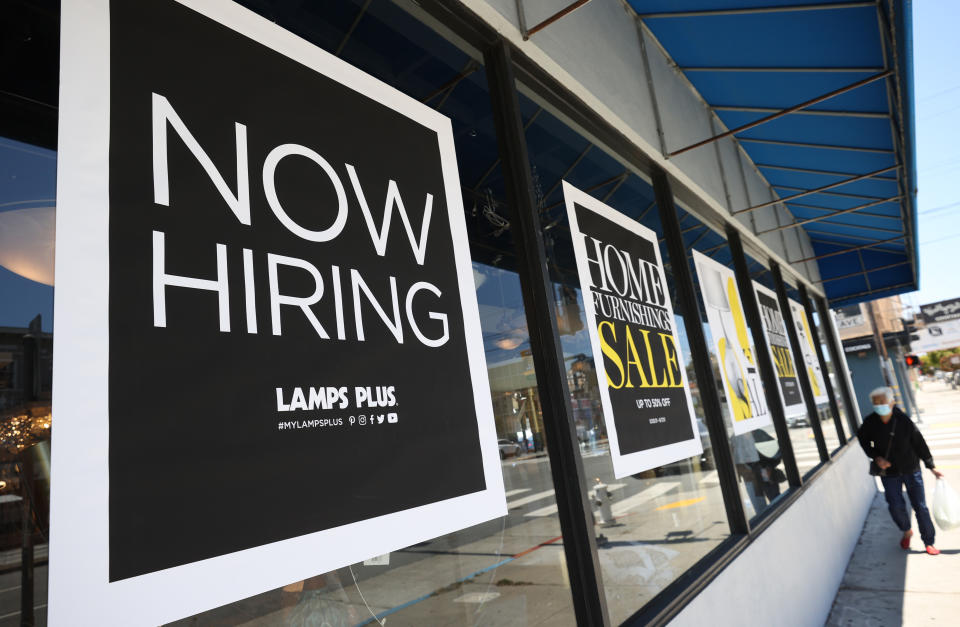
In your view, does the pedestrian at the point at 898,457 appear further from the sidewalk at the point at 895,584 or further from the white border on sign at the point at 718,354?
the white border on sign at the point at 718,354

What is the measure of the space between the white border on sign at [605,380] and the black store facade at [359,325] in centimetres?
2

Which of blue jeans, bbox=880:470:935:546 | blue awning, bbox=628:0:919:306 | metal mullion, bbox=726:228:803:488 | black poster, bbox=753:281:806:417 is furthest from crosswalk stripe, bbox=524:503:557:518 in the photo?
blue jeans, bbox=880:470:935:546

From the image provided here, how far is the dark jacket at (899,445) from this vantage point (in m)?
5.35

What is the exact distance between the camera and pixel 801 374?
20.3ft

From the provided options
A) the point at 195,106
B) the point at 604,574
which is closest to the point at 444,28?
the point at 195,106

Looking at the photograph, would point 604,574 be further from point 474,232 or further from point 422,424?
point 474,232

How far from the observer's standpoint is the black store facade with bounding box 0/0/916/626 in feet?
3.28

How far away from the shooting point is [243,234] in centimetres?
126

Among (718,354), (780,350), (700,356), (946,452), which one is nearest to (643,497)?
(700,356)

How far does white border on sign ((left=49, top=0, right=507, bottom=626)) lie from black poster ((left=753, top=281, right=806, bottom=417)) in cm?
491

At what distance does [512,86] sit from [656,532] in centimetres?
219

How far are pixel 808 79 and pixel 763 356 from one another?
2243 millimetres

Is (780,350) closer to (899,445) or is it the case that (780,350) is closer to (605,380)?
(899,445)

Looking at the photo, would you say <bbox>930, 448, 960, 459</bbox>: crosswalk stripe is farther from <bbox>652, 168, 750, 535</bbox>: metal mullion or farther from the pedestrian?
<bbox>652, 168, 750, 535</bbox>: metal mullion
